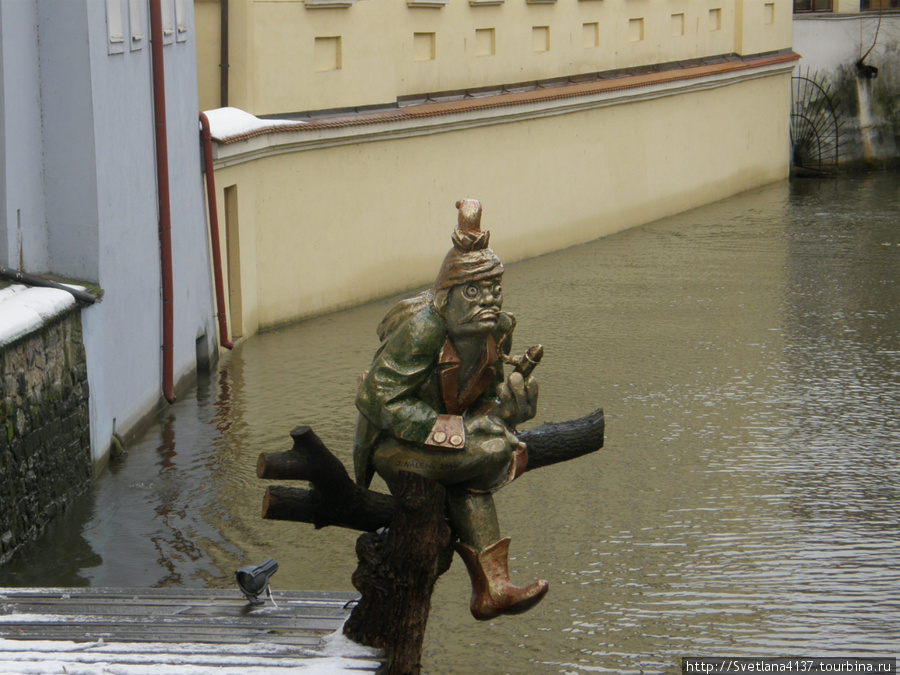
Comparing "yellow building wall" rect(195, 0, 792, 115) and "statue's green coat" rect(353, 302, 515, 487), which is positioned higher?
"yellow building wall" rect(195, 0, 792, 115)

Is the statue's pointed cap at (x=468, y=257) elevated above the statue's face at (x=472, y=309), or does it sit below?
above

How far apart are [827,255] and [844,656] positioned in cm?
1234

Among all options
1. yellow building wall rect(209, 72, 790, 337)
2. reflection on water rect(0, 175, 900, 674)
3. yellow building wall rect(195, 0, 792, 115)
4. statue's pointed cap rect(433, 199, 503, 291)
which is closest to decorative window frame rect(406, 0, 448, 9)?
yellow building wall rect(195, 0, 792, 115)

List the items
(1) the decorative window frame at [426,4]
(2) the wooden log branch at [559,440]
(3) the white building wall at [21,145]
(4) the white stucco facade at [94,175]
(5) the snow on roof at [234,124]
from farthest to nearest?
1. (1) the decorative window frame at [426,4]
2. (5) the snow on roof at [234,124]
3. (4) the white stucco facade at [94,175]
4. (3) the white building wall at [21,145]
5. (2) the wooden log branch at [559,440]

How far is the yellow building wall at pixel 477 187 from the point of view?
45.8 feet

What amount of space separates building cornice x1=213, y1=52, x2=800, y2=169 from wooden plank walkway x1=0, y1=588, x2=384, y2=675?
730 centimetres

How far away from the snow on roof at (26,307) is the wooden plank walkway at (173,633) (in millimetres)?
2198

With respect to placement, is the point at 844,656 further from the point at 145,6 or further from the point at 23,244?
the point at 145,6

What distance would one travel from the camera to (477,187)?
17.4m

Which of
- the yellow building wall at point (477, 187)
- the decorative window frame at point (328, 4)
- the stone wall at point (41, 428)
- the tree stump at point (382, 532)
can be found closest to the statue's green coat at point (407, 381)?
the tree stump at point (382, 532)

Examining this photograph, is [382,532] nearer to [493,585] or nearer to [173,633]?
[493,585]

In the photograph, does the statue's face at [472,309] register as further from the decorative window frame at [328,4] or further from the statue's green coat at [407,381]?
the decorative window frame at [328,4]

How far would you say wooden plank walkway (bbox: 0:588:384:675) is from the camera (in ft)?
15.3

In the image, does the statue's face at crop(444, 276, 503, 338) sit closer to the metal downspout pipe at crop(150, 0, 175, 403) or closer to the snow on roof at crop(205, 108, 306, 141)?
the metal downspout pipe at crop(150, 0, 175, 403)
